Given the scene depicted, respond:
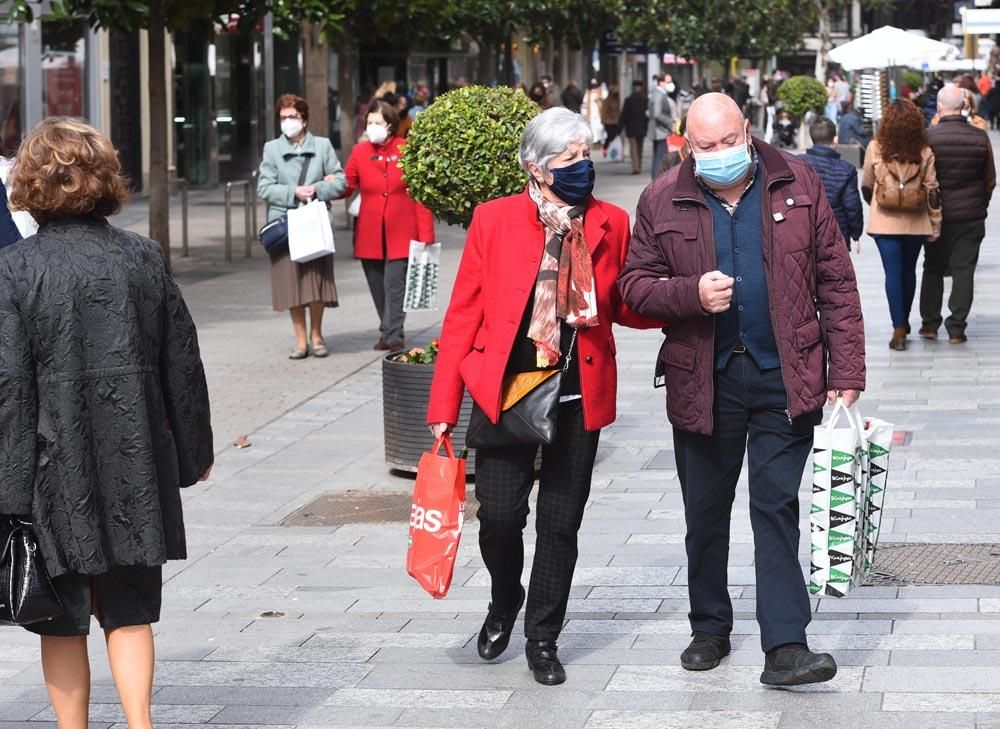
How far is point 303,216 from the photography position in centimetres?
1246

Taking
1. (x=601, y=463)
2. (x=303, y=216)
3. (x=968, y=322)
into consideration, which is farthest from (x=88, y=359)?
(x=968, y=322)

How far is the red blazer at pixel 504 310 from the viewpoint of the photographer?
543 centimetres

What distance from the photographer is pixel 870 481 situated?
5.36 m

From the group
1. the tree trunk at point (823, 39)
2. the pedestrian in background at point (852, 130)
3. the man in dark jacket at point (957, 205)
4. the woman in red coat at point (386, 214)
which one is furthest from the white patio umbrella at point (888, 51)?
the tree trunk at point (823, 39)

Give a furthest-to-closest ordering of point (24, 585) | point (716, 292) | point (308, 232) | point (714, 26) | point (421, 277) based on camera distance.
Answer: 1. point (714, 26)
2. point (308, 232)
3. point (421, 277)
4. point (716, 292)
5. point (24, 585)

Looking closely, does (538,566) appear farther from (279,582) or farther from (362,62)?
(362,62)

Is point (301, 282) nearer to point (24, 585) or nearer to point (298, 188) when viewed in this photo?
point (298, 188)

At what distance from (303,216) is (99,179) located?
316 inches

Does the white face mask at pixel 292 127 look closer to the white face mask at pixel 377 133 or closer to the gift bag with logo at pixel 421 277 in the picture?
the white face mask at pixel 377 133

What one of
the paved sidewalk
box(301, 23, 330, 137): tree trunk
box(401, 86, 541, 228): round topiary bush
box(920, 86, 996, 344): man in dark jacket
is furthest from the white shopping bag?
box(301, 23, 330, 137): tree trunk

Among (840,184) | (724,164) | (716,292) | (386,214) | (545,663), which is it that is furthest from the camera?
(386,214)

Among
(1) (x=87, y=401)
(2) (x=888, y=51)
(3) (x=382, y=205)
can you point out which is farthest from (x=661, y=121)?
(1) (x=87, y=401)

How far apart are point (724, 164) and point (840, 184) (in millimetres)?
7715

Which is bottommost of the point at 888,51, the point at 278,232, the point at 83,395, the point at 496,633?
the point at 496,633
